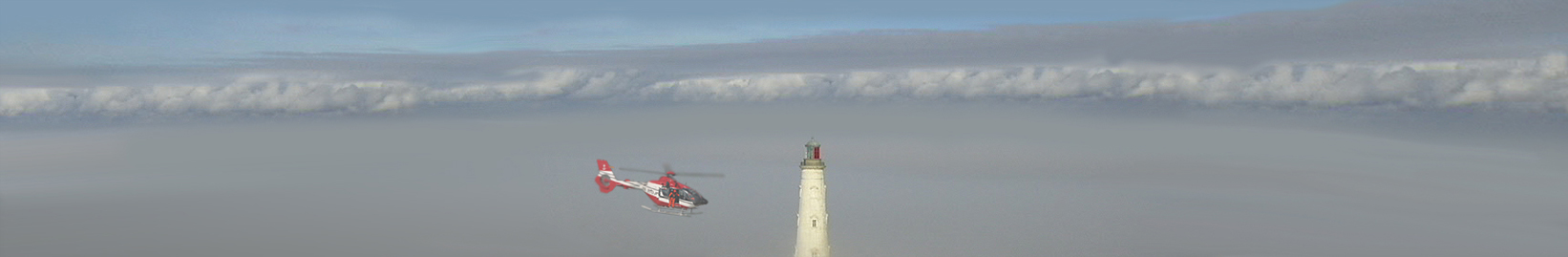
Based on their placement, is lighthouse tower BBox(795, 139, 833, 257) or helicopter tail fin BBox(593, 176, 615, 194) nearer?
lighthouse tower BBox(795, 139, 833, 257)

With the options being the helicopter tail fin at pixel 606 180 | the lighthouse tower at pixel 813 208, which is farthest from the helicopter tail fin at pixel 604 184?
the lighthouse tower at pixel 813 208

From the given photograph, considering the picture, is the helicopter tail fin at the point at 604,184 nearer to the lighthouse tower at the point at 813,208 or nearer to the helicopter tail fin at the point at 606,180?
the helicopter tail fin at the point at 606,180

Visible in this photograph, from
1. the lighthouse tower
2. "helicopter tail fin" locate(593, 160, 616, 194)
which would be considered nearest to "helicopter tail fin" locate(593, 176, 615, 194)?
"helicopter tail fin" locate(593, 160, 616, 194)

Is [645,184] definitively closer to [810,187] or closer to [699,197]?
[699,197]

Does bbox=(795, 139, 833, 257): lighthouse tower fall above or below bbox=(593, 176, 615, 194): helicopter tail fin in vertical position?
below

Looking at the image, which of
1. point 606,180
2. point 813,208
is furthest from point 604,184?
point 813,208

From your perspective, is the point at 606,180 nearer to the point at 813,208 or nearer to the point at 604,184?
the point at 604,184

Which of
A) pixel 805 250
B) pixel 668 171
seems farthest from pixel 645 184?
pixel 805 250

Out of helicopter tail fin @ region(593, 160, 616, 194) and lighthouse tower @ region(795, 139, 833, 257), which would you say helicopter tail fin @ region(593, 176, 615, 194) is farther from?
lighthouse tower @ region(795, 139, 833, 257)
